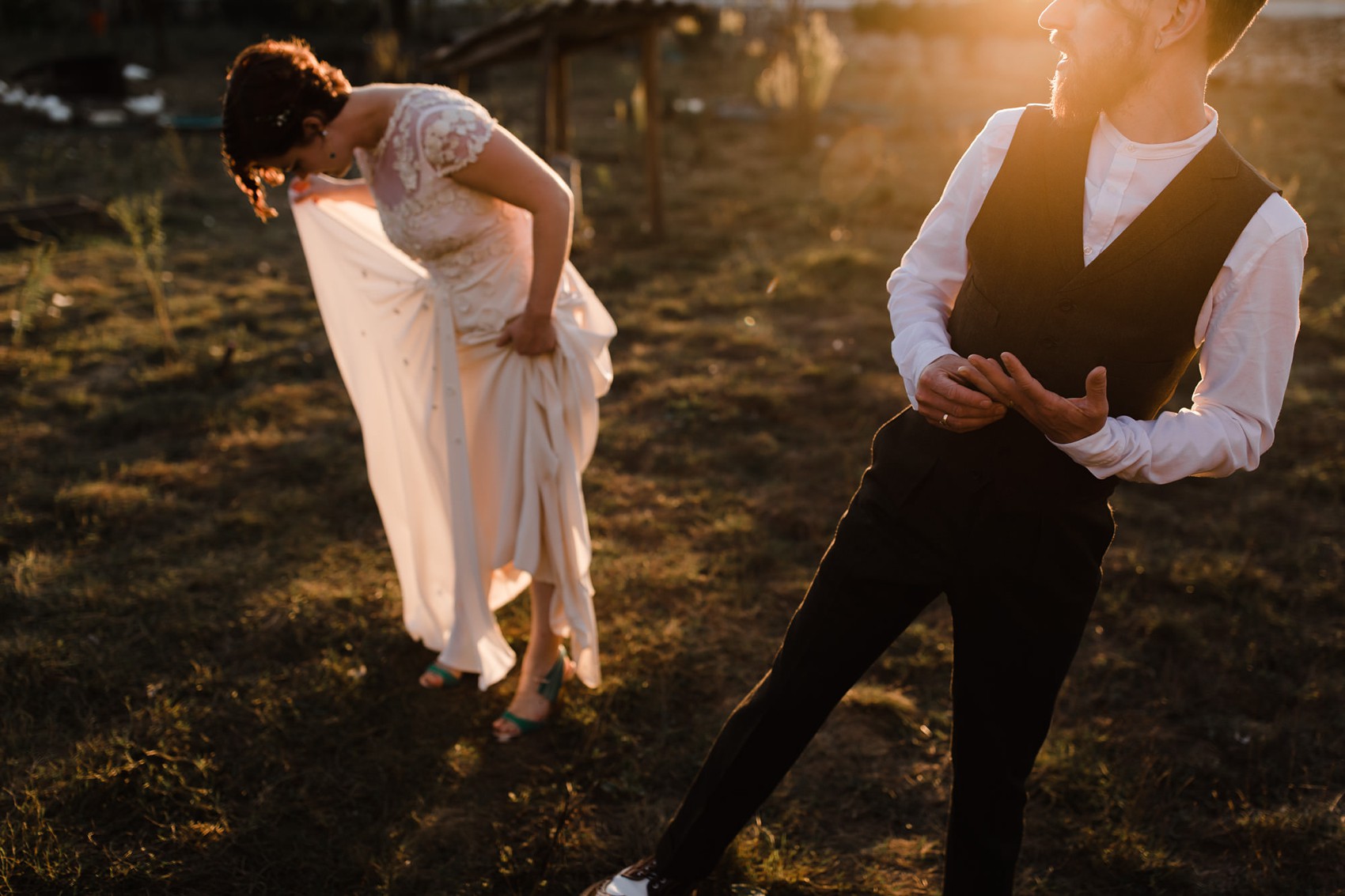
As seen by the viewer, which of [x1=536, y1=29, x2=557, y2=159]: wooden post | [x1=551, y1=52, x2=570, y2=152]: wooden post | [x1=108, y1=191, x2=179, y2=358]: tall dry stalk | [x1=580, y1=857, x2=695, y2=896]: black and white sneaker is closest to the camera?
[x1=580, y1=857, x2=695, y2=896]: black and white sneaker

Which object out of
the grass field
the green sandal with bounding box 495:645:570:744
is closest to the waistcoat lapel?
the grass field

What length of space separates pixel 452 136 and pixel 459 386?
71 centimetres

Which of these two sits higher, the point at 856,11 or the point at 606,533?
the point at 856,11

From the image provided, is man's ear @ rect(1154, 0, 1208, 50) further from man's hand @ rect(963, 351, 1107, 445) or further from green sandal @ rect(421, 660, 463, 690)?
green sandal @ rect(421, 660, 463, 690)

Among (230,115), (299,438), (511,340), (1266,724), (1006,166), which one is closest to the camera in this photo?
(1006,166)

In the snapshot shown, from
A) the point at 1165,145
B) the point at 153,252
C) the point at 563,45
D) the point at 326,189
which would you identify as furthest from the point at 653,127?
the point at 1165,145

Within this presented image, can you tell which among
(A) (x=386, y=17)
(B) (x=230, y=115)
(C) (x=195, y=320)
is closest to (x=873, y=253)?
(C) (x=195, y=320)

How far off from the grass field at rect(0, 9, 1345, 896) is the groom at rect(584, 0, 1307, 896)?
876 millimetres

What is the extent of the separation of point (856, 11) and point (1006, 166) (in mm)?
22827

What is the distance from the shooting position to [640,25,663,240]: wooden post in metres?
8.18

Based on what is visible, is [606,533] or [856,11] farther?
[856,11]

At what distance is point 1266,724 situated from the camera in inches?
122

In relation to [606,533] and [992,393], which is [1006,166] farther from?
[606,533]

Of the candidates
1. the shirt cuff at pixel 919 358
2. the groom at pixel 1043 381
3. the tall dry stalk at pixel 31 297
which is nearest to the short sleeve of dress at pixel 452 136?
the groom at pixel 1043 381
